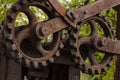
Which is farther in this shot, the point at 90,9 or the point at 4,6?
the point at 4,6

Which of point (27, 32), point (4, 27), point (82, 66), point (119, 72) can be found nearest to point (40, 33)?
point (27, 32)

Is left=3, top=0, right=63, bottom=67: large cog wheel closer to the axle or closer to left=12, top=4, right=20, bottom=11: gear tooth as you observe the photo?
left=12, top=4, right=20, bottom=11: gear tooth

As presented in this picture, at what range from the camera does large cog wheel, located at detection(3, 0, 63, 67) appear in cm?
269

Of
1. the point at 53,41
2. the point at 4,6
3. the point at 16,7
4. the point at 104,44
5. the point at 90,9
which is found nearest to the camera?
the point at 16,7

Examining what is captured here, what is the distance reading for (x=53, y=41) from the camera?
2945 millimetres

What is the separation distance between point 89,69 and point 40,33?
2.07ft

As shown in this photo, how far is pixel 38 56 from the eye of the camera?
9.71ft

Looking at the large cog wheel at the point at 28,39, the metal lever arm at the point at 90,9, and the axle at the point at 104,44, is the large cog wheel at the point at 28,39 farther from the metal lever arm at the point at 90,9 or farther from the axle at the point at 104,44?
the axle at the point at 104,44

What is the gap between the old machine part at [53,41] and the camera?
274cm

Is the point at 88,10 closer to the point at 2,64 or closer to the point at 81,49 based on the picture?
the point at 81,49

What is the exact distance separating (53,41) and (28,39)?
22 centimetres

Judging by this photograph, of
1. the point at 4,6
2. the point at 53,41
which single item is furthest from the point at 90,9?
the point at 4,6

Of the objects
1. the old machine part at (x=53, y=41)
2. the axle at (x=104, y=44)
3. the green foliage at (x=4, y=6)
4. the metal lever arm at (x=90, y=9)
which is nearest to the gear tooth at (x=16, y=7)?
the old machine part at (x=53, y=41)

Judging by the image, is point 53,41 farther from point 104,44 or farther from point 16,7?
point 104,44
